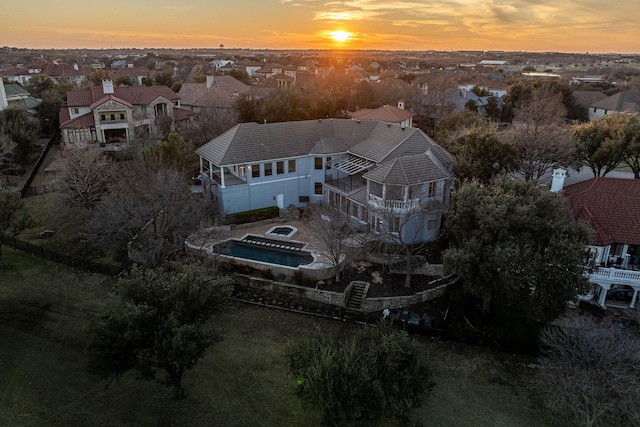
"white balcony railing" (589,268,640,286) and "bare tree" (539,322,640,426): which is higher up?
"white balcony railing" (589,268,640,286)

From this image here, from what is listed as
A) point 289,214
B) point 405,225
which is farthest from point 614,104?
point 289,214

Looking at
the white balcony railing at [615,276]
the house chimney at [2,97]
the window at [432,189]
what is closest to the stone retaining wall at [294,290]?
the window at [432,189]

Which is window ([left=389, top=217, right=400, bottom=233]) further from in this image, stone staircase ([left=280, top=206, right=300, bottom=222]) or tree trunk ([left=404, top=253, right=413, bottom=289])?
stone staircase ([left=280, top=206, right=300, bottom=222])

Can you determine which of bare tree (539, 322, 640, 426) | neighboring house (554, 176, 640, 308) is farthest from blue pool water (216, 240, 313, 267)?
neighboring house (554, 176, 640, 308)

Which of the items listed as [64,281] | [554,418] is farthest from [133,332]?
[554,418]

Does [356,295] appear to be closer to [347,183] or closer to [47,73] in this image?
[347,183]

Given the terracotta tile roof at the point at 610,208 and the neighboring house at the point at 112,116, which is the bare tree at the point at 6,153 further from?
the terracotta tile roof at the point at 610,208
